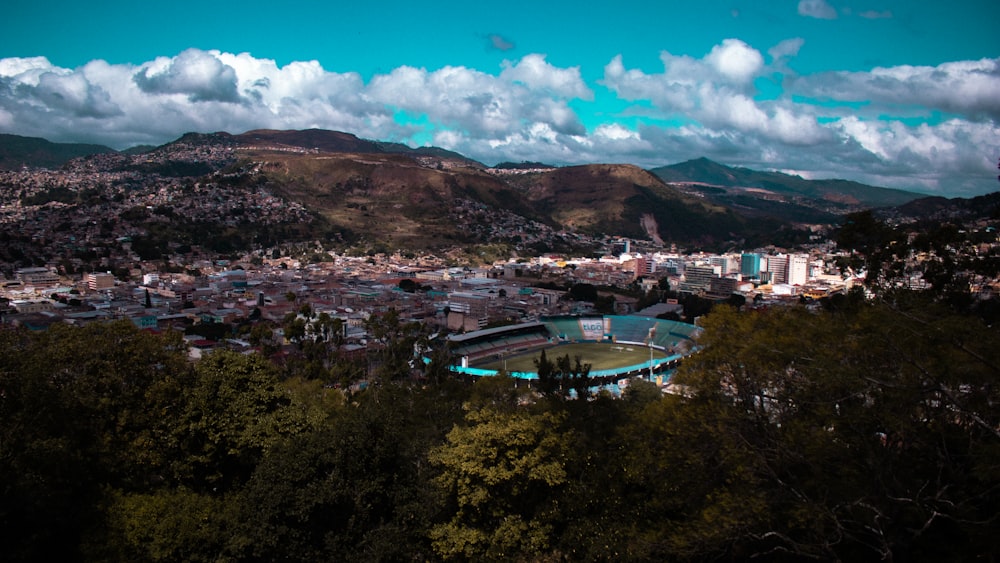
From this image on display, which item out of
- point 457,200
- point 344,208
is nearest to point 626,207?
point 457,200

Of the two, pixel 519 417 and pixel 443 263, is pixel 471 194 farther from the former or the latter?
pixel 519 417

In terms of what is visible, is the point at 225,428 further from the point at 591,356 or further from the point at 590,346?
the point at 590,346

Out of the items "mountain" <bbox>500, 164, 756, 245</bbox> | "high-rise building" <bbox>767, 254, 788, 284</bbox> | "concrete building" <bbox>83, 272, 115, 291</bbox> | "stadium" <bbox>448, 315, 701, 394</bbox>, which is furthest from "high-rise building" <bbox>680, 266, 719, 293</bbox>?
"mountain" <bbox>500, 164, 756, 245</bbox>

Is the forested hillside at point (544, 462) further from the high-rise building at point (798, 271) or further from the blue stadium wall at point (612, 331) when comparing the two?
the high-rise building at point (798, 271)

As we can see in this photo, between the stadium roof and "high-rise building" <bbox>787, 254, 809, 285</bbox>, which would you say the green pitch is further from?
"high-rise building" <bbox>787, 254, 809, 285</bbox>

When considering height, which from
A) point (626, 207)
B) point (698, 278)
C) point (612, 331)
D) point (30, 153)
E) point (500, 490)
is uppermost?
point (30, 153)

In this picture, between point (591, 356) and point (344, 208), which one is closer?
point (591, 356)
